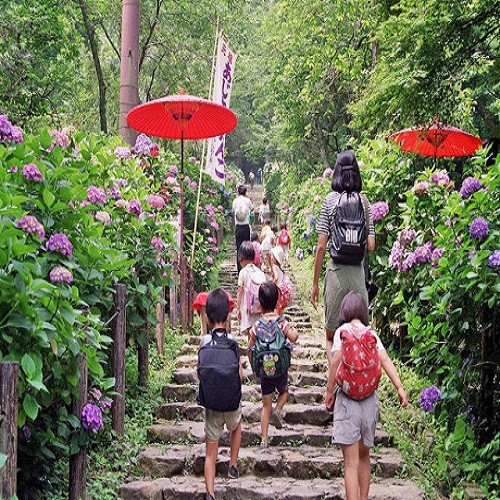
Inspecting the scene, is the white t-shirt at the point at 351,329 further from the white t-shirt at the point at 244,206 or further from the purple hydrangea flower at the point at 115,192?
the white t-shirt at the point at 244,206

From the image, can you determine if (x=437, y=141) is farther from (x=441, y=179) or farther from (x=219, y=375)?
(x=219, y=375)

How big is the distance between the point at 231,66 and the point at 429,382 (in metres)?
5.62

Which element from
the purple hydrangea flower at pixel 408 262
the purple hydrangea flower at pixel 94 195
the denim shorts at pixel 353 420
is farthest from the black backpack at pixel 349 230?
the purple hydrangea flower at pixel 94 195

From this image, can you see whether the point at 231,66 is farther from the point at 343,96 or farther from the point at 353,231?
the point at 343,96

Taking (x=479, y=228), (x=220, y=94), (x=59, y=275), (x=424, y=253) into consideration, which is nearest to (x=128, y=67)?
(x=220, y=94)

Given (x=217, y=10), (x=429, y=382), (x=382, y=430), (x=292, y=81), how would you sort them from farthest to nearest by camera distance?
(x=292, y=81) < (x=217, y=10) < (x=429, y=382) < (x=382, y=430)

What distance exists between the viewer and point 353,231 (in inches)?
192

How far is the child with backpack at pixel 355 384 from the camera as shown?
3.71 meters

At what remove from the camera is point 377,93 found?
22.3 feet

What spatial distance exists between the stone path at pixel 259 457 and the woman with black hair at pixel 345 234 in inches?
39.0

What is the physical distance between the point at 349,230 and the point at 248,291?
6.57 feet

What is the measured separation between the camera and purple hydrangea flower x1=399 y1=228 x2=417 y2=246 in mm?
5790

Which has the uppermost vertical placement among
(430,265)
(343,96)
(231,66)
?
(343,96)

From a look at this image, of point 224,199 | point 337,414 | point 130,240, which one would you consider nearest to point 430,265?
point 337,414
